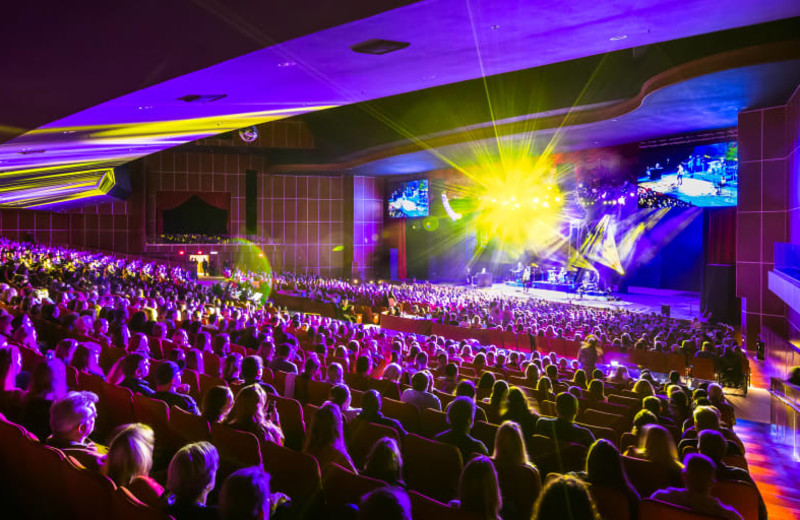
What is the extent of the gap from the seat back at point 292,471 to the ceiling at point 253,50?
9.39 feet

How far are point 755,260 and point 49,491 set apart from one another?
18322 mm

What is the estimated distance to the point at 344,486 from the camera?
2.92 metres

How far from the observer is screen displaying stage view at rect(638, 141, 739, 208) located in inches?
A: 697

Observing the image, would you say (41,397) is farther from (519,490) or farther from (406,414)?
(519,490)

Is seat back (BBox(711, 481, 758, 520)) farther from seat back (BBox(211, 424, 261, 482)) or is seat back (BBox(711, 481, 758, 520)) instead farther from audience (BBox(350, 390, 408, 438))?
seat back (BBox(211, 424, 261, 482))

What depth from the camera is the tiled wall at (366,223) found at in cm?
3322

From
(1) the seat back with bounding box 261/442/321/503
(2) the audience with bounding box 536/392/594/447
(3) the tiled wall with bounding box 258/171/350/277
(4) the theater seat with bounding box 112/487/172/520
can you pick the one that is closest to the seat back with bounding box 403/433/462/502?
(1) the seat back with bounding box 261/442/321/503

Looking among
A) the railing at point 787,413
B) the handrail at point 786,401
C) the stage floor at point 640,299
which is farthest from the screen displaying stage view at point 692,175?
the handrail at point 786,401

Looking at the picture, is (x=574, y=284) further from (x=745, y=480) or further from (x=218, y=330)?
(x=745, y=480)

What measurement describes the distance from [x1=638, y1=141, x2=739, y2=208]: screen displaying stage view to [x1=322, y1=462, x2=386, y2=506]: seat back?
57.4 feet

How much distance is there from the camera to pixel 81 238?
3095 centimetres

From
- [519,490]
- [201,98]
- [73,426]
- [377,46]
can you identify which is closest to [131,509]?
[73,426]

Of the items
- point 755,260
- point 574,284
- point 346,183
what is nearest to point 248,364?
point 755,260

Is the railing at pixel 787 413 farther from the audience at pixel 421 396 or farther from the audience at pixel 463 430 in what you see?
the audience at pixel 463 430
